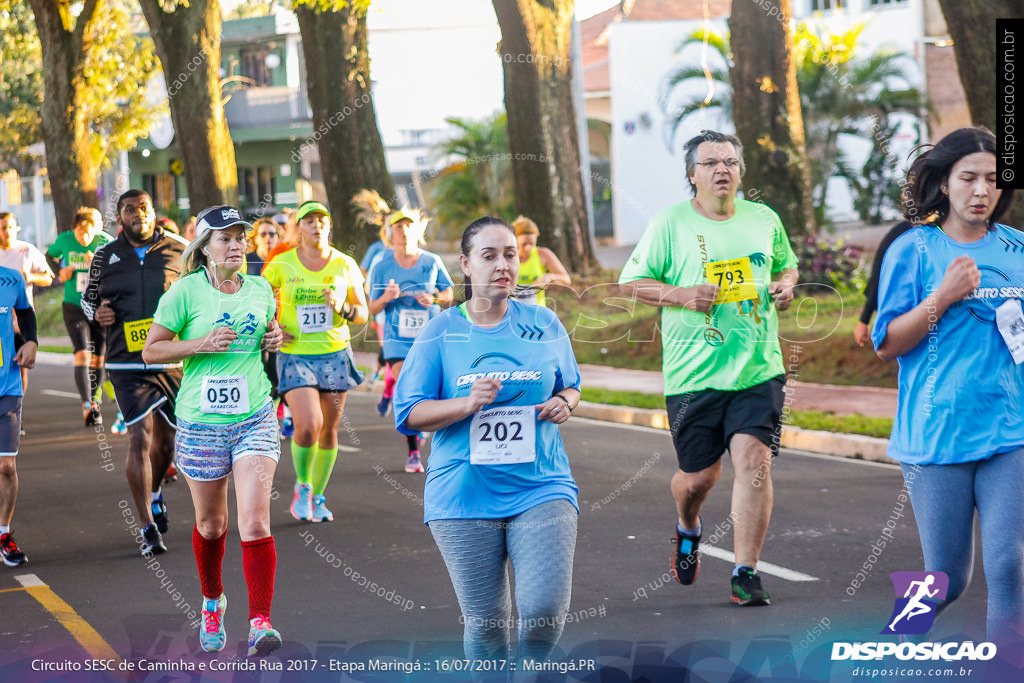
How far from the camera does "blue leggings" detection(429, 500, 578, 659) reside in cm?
408

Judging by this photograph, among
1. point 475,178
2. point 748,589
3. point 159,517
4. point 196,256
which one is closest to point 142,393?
point 159,517

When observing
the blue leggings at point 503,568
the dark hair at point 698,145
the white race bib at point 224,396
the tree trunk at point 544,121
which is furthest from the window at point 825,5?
the blue leggings at point 503,568

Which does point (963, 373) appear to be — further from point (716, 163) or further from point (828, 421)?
point (828, 421)

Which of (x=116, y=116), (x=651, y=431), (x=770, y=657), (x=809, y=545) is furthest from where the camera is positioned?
(x=116, y=116)

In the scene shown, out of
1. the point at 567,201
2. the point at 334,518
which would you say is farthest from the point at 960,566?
the point at 567,201

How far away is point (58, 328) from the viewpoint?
96.1 feet

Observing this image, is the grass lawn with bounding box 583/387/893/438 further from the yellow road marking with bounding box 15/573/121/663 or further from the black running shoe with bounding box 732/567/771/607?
the yellow road marking with bounding box 15/573/121/663

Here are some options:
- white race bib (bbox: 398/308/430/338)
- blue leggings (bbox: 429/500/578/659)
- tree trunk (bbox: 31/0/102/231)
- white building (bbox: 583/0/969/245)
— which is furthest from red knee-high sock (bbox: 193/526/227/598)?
white building (bbox: 583/0/969/245)

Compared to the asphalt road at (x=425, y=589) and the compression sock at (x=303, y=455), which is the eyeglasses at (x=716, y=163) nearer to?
the asphalt road at (x=425, y=589)

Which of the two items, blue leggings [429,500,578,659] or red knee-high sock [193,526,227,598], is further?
red knee-high sock [193,526,227,598]

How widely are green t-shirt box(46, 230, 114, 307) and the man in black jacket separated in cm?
536

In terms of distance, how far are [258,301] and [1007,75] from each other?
6549 millimetres

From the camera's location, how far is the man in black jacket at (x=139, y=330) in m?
7.75

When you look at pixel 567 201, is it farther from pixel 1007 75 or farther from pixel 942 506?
pixel 942 506
